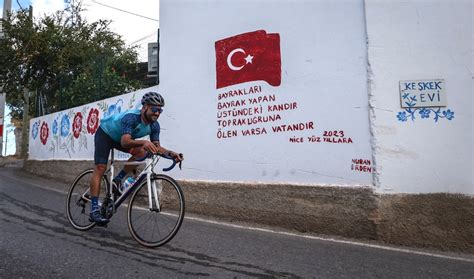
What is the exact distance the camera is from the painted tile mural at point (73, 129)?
9.08 m

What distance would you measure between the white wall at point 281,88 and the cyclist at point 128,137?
203 centimetres

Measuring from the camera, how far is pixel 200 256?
4.21 meters

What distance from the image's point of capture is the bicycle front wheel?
14.1 feet

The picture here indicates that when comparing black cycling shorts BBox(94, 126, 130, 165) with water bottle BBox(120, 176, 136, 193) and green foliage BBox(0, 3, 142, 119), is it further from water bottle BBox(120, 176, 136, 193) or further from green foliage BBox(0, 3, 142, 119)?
green foliage BBox(0, 3, 142, 119)

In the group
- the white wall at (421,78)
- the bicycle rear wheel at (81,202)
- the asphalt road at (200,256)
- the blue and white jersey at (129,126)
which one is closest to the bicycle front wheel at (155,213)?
the asphalt road at (200,256)

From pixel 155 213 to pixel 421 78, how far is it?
3.62 m

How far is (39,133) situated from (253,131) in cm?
903

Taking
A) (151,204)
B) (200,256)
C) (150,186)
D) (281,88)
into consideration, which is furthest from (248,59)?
(200,256)

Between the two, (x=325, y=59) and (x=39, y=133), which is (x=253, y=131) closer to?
(x=325, y=59)

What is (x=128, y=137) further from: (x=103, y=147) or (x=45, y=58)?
(x=45, y=58)

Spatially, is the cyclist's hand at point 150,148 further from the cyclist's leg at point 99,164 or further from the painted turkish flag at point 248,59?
the painted turkish flag at point 248,59

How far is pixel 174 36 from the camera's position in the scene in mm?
7398

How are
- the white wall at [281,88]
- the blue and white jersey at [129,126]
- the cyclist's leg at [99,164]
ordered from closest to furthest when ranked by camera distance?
1. the blue and white jersey at [129,126]
2. the cyclist's leg at [99,164]
3. the white wall at [281,88]

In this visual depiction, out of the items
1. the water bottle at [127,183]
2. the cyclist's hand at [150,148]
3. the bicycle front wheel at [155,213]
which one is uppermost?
the cyclist's hand at [150,148]
